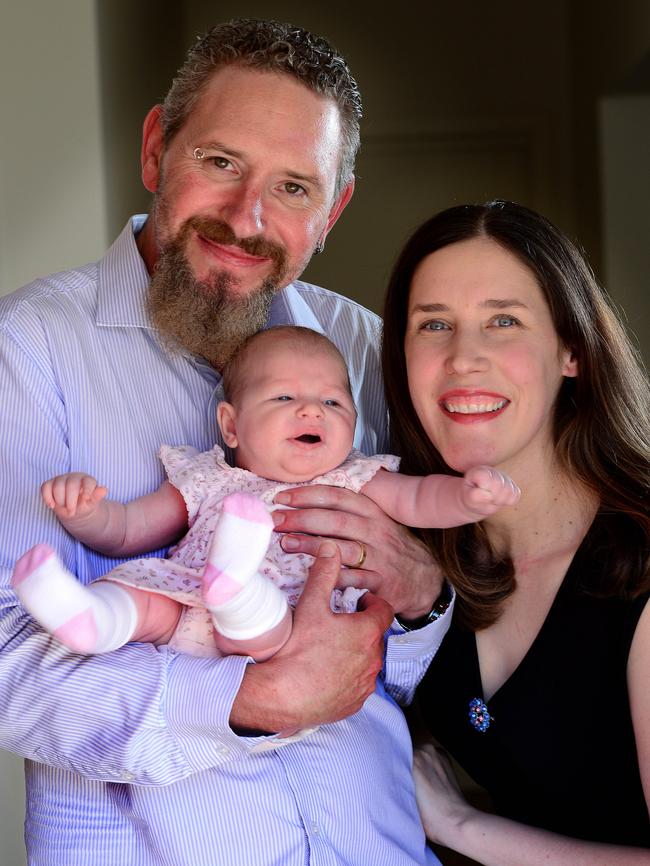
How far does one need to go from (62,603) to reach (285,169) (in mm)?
994

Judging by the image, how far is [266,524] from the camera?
51.1 inches

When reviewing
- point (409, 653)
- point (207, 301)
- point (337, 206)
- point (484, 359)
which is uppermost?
point (337, 206)

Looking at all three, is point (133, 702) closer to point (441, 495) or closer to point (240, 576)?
point (240, 576)

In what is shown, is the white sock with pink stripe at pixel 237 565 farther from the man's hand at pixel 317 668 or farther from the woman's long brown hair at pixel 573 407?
the woman's long brown hair at pixel 573 407

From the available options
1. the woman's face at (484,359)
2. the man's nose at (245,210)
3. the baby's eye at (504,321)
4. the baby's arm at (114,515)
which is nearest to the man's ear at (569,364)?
the woman's face at (484,359)

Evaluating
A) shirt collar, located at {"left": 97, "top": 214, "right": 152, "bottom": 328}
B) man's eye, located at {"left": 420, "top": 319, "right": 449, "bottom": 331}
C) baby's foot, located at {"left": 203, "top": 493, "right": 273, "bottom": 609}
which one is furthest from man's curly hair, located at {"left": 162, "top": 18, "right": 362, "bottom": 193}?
baby's foot, located at {"left": 203, "top": 493, "right": 273, "bottom": 609}

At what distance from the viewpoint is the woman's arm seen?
1591 mm

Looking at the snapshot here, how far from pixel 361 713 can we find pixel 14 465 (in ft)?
2.22

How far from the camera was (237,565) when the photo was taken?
4.15ft

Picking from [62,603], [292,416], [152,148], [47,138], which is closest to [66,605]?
[62,603]

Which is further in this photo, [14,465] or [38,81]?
[38,81]

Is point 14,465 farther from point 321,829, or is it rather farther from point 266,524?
point 321,829

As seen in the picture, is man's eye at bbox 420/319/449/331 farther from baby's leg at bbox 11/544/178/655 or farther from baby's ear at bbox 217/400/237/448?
baby's leg at bbox 11/544/178/655

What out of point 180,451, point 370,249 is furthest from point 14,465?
point 370,249
